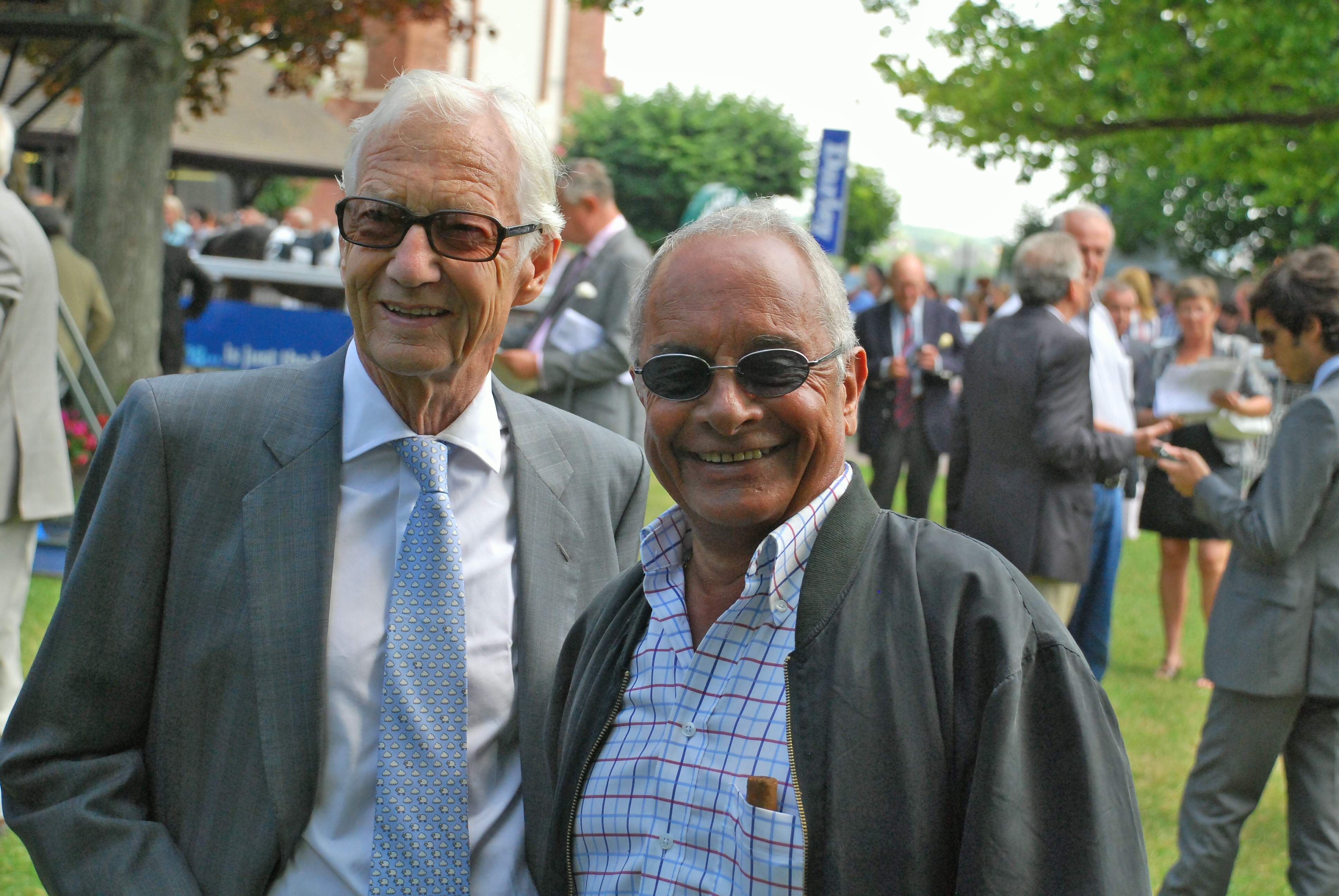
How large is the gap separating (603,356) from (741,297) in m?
4.03

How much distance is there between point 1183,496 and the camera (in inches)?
263

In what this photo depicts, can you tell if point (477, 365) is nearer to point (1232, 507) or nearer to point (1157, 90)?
point (1232, 507)

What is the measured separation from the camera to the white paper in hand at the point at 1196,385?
606 cm

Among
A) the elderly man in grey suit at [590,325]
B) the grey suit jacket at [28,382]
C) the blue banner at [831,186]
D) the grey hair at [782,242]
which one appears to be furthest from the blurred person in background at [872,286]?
the grey hair at [782,242]

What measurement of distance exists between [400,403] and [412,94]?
0.52 m

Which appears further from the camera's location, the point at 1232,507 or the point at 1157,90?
the point at 1157,90

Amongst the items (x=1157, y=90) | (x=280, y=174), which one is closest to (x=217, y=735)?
(x=1157, y=90)

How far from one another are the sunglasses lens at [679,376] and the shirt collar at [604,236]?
14.0 feet

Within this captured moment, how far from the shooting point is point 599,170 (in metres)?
6.34

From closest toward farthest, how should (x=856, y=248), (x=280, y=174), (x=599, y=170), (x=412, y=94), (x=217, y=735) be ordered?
(x=217, y=735) → (x=412, y=94) → (x=599, y=170) → (x=280, y=174) → (x=856, y=248)

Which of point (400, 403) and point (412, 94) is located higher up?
point (412, 94)

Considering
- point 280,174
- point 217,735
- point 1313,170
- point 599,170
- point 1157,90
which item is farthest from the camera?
point 280,174

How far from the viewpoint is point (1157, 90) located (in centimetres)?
1287

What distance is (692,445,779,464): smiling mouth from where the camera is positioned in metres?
1.89
